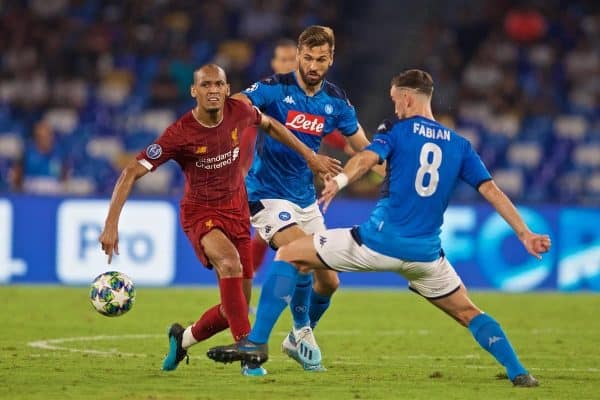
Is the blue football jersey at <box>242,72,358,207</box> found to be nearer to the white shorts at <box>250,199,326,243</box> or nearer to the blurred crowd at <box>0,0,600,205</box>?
the white shorts at <box>250,199,326,243</box>

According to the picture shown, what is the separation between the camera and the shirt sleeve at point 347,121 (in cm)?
948

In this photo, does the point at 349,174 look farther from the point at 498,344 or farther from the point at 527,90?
the point at 527,90

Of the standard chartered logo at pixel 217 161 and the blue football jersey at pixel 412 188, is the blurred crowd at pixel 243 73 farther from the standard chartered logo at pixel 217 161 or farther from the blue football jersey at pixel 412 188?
the blue football jersey at pixel 412 188

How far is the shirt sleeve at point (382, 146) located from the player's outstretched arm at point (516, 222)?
720 millimetres

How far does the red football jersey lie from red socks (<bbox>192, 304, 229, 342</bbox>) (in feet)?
2.48

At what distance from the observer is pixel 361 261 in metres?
7.81

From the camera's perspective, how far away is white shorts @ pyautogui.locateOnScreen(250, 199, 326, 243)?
360 inches

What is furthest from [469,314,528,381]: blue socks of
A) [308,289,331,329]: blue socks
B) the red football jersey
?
the red football jersey

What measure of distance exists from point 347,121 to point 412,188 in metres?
1.83

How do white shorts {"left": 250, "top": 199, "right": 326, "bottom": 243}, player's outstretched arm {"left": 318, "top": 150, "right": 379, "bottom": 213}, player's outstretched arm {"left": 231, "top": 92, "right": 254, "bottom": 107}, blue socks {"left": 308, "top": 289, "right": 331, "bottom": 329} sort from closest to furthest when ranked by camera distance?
player's outstretched arm {"left": 318, "top": 150, "right": 379, "bottom": 213} < player's outstretched arm {"left": 231, "top": 92, "right": 254, "bottom": 107} < white shorts {"left": 250, "top": 199, "right": 326, "bottom": 243} < blue socks {"left": 308, "top": 289, "right": 331, "bottom": 329}

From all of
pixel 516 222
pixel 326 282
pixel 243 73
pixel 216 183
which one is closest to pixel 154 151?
pixel 216 183

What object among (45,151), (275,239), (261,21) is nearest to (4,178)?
(45,151)

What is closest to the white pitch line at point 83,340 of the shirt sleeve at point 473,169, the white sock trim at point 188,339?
the white sock trim at point 188,339

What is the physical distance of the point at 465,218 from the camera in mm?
17234
